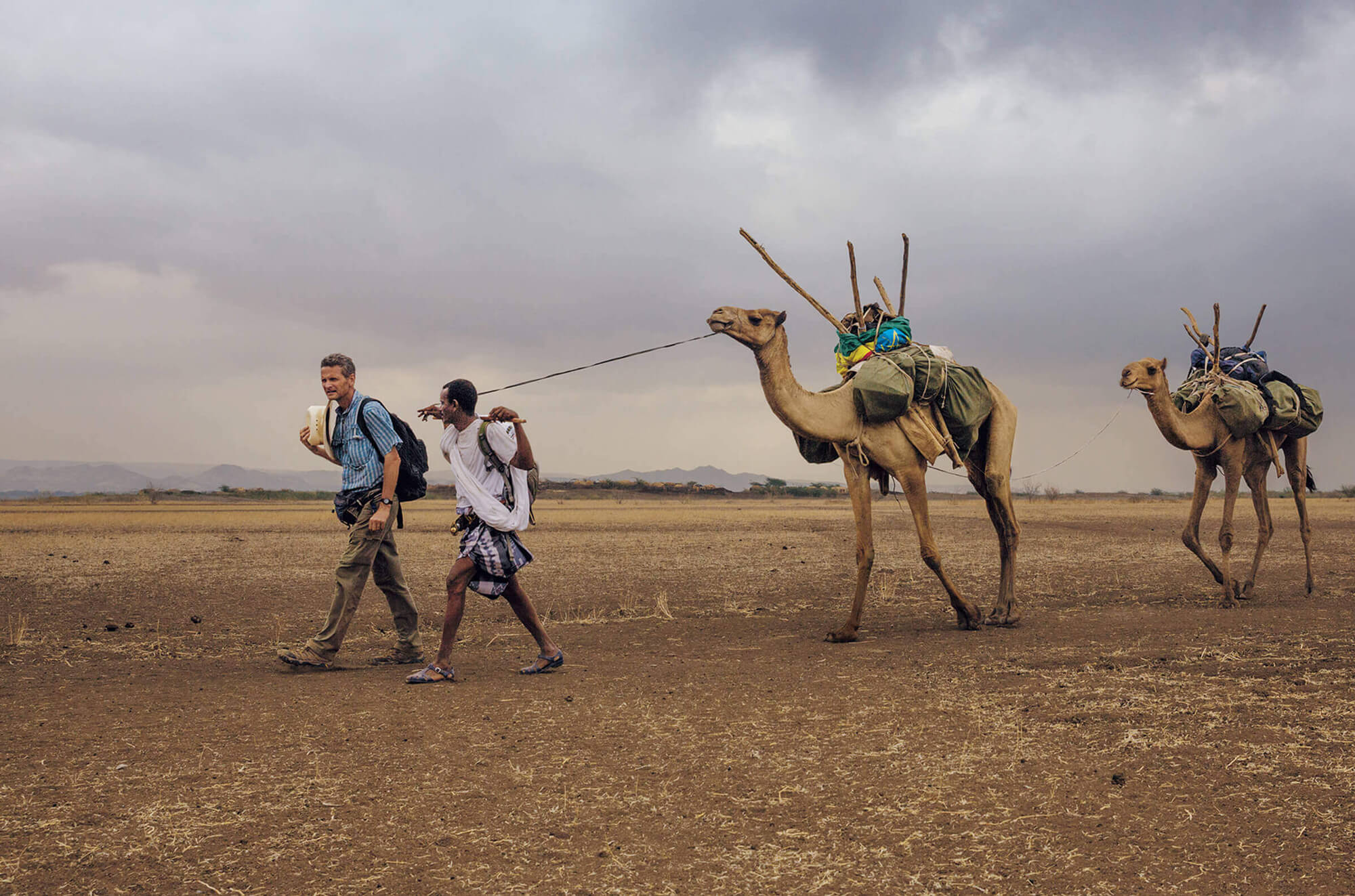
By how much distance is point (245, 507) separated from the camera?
5566 cm

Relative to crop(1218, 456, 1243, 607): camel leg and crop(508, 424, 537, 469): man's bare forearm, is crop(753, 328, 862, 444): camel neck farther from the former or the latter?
crop(1218, 456, 1243, 607): camel leg

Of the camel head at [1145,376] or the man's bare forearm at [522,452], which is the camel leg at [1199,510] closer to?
the camel head at [1145,376]

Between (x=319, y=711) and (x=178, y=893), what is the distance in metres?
2.87

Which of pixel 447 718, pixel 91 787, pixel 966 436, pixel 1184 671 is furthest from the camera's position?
pixel 966 436

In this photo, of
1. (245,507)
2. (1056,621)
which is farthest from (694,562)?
(245,507)

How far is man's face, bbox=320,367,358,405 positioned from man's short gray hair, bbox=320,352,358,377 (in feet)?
0.07

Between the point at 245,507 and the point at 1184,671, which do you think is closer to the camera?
the point at 1184,671

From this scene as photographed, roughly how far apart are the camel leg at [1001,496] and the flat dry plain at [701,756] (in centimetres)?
49

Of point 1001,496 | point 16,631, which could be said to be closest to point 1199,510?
point 1001,496

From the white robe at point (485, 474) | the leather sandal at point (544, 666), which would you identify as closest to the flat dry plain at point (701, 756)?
the leather sandal at point (544, 666)

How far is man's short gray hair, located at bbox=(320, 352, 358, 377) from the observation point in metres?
8.35

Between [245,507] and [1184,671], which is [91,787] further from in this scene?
[245,507]

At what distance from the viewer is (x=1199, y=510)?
12.9 meters

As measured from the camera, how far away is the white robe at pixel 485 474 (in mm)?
7629
